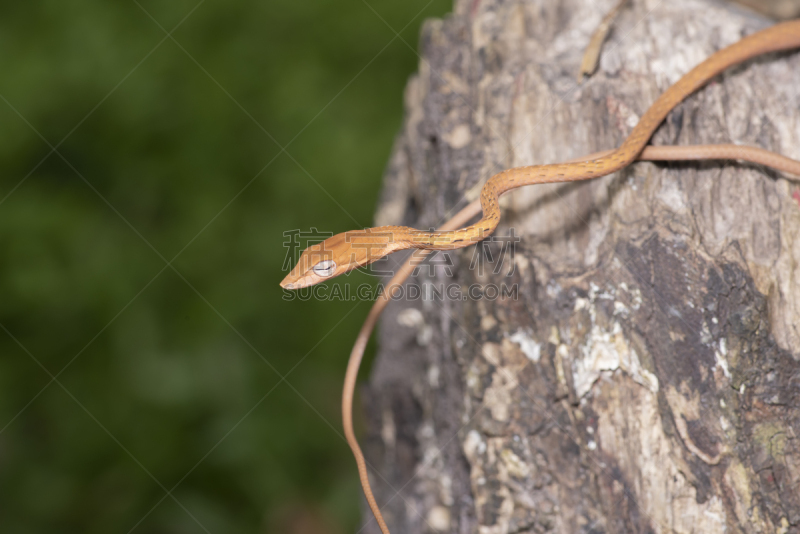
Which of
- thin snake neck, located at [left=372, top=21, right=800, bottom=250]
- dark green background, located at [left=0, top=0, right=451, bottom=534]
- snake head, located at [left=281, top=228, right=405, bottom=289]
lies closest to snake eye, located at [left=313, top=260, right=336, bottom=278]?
snake head, located at [left=281, top=228, right=405, bottom=289]

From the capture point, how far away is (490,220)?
66.6 inches

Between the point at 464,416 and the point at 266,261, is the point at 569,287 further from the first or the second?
the point at 266,261

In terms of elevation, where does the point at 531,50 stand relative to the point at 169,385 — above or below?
above

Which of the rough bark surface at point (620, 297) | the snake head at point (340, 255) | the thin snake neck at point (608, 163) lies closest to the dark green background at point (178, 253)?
the rough bark surface at point (620, 297)

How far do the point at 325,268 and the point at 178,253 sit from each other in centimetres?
182

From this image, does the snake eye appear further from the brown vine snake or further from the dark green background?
the dark green background

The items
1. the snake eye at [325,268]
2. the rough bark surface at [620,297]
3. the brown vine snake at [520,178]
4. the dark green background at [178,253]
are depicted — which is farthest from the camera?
the dark green background at [178,253]

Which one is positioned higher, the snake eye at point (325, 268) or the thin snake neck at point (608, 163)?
the thin snake neck at point (608, 163)

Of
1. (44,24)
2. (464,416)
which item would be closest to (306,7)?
(44,24)

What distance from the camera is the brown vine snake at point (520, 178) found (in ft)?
5.58

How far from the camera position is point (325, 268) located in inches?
74.6

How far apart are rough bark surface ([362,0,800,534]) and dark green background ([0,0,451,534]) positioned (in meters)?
1.38

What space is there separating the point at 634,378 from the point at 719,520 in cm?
44

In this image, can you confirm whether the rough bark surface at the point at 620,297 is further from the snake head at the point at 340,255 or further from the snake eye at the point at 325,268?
the snake eye at the point at 325,268
